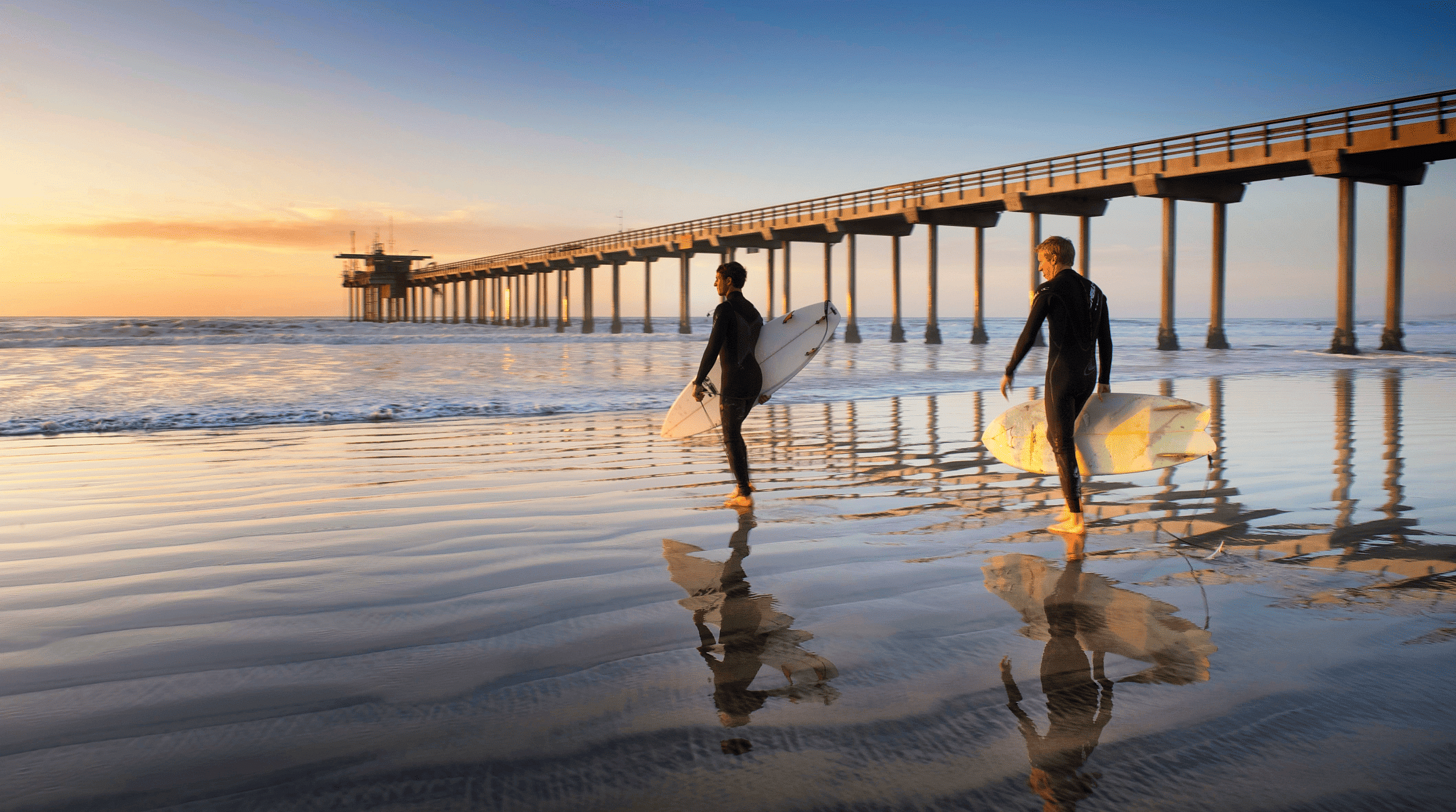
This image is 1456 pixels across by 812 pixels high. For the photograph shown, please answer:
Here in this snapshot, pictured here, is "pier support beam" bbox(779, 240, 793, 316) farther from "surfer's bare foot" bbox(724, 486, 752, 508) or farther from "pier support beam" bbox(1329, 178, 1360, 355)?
"surfer's bare foot" bbox(724, 486, 752, 508)

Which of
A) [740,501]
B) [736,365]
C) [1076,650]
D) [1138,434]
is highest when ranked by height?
[736,365]

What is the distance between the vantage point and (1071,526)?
4.00m

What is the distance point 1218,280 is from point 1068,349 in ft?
68.3

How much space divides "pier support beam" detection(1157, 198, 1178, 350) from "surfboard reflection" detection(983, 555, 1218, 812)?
822 inches

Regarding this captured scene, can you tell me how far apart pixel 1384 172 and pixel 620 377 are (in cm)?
1601

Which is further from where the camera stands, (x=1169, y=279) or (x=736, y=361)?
(x=1169, y=279)

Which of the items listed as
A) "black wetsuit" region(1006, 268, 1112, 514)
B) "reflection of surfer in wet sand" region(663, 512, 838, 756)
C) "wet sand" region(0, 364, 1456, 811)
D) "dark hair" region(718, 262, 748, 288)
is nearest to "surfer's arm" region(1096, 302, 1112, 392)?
"black wetsuit" region(1006, 268, 1112, 514)

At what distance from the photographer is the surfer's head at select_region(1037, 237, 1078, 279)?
12.9ft

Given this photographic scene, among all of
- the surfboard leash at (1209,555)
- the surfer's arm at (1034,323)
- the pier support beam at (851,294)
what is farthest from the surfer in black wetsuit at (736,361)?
the pier support beam at (851,294)

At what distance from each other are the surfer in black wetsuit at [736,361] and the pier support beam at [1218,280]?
19821 mm

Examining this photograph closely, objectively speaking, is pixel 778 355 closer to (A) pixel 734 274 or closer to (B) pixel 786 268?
(A) pixel 734 274

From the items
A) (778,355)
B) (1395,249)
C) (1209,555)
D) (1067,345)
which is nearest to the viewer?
(1209,555)

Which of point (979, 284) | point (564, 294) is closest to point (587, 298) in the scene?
point (564, 294)

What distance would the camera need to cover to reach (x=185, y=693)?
2.20m
